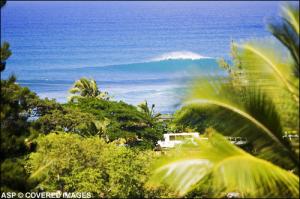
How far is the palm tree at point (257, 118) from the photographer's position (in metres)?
6.13

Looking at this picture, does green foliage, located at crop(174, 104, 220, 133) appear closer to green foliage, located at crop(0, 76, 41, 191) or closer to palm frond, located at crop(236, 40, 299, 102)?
palm frond, located at crop(236, 40, 299, 102)

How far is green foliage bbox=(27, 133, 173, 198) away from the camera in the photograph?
12.7 m

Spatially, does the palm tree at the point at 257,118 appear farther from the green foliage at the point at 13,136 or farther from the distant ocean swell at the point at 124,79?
the distant ocean swell at the point at 124,79

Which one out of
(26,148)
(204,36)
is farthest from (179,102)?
(204,36)

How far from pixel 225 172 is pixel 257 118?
112 cm

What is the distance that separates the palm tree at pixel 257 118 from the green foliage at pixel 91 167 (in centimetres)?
582

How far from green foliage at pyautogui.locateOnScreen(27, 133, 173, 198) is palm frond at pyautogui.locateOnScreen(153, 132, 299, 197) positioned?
19.8ft

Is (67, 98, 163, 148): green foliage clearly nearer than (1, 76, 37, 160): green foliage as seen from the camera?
No

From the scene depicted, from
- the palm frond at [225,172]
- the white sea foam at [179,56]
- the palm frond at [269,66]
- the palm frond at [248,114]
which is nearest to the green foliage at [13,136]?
the palm frond at [225,172]

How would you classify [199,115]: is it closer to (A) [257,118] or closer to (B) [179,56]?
(A) [257,118]

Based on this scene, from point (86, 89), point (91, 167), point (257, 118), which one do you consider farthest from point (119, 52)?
point (257, 118)

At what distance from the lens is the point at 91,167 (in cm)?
1378

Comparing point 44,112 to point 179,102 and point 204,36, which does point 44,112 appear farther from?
point 204,36

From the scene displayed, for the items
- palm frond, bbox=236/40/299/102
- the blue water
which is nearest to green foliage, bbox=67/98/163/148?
the blue water
